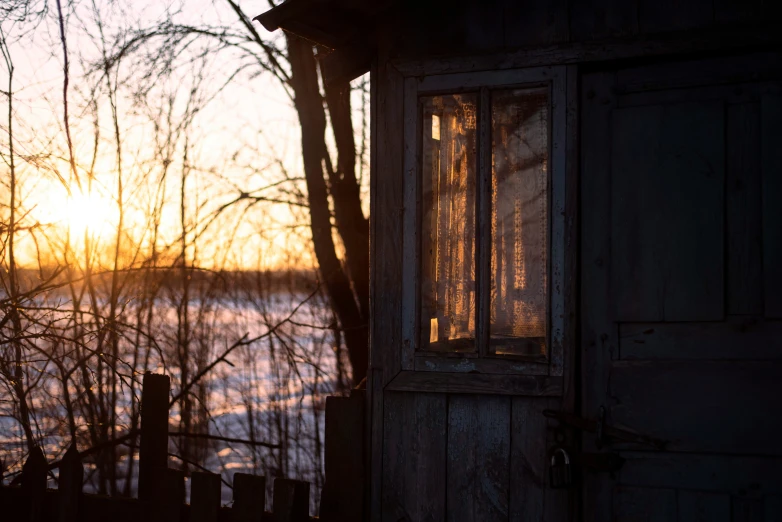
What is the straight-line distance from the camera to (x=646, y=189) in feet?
12.2

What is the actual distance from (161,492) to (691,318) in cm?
304

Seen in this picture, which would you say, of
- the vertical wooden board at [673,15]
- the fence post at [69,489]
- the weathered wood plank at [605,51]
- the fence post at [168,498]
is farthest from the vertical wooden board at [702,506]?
the fence post at [69,489]

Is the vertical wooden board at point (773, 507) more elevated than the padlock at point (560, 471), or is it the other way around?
the padlock at point (560, 471)

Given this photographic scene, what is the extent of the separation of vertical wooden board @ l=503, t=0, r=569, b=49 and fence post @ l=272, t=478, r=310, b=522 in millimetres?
2557

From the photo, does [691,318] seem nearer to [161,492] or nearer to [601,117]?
[601,117]

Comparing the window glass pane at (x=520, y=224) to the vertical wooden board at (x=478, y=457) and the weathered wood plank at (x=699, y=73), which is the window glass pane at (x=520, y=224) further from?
the weathered wood plank at (x=699, y=73)

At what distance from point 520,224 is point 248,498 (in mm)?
2071

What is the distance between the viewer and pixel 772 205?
3529 mm

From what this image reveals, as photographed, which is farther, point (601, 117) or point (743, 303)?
point (601, 117)

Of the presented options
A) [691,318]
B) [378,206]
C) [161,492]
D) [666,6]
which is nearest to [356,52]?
[378,206]

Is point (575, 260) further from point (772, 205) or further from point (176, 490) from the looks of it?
point (176, 490)

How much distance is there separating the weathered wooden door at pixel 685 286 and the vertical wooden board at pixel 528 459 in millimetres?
213

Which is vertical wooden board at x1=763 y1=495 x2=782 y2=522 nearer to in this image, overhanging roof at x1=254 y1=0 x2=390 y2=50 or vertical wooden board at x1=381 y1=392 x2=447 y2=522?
vertical wooden board at x1=381 y1=392 x2=447 y2=522

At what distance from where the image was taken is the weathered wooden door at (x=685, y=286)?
139 inches
